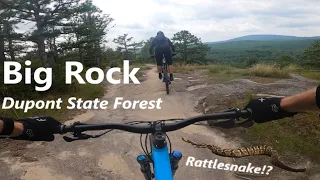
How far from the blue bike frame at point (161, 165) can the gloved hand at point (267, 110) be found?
620mm

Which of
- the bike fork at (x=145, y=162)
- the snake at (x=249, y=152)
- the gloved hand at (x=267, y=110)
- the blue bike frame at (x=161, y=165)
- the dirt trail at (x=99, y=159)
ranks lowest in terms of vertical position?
the dirt trail at (x=99, y=159)

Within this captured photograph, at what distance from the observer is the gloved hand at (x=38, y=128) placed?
6.13 ft

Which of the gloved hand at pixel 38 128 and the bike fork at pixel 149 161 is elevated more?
the gloved hand at pixel 38 128

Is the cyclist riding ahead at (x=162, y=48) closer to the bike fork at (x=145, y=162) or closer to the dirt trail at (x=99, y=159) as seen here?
the dirt trail at (x=99, y=159)

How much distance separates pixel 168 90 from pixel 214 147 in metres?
4.81

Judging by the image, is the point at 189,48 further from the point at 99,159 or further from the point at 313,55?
the point at 99,159

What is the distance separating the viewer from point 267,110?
176 centimetres

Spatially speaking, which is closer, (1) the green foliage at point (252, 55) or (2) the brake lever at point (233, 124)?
(2) the brake lever at point (233, 124)

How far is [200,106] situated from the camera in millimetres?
8516

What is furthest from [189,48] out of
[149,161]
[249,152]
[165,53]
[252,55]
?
[252,55]

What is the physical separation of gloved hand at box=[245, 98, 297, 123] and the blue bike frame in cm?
62

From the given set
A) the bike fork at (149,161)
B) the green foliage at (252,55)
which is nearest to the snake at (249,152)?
the bike fork at (149,161)

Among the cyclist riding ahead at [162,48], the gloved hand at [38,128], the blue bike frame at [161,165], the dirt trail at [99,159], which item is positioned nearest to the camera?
the blue bike frame at [161,165]

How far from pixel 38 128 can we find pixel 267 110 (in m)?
1.43
